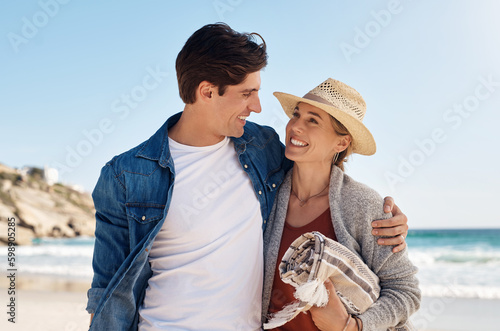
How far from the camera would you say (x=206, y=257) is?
234cm

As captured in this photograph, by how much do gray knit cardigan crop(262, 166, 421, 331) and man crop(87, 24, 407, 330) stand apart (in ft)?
0.21

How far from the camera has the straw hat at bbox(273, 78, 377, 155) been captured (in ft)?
8.45

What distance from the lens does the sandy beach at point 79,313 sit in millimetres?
6430

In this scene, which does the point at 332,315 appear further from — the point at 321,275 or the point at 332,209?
the point at 332,209

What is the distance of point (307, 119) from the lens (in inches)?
105

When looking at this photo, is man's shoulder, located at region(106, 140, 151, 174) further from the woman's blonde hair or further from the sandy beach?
the sandy beach

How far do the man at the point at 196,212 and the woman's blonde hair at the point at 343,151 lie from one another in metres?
0.34

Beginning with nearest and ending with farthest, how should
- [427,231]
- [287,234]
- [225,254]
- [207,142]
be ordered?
[225,254], [287,234], [207,142], [427,231]

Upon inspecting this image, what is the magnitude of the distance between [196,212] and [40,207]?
22929 millimetres

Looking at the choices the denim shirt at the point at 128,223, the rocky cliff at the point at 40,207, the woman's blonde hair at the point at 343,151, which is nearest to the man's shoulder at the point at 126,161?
the denim shirt at the point at 128,223

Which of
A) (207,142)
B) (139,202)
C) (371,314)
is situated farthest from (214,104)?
(371,314)

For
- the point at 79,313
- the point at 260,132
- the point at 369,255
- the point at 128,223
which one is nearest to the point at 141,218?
the point at 128,223

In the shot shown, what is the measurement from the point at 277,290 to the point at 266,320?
16 centimetres

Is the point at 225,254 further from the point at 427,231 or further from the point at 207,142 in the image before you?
the point at 427,231
